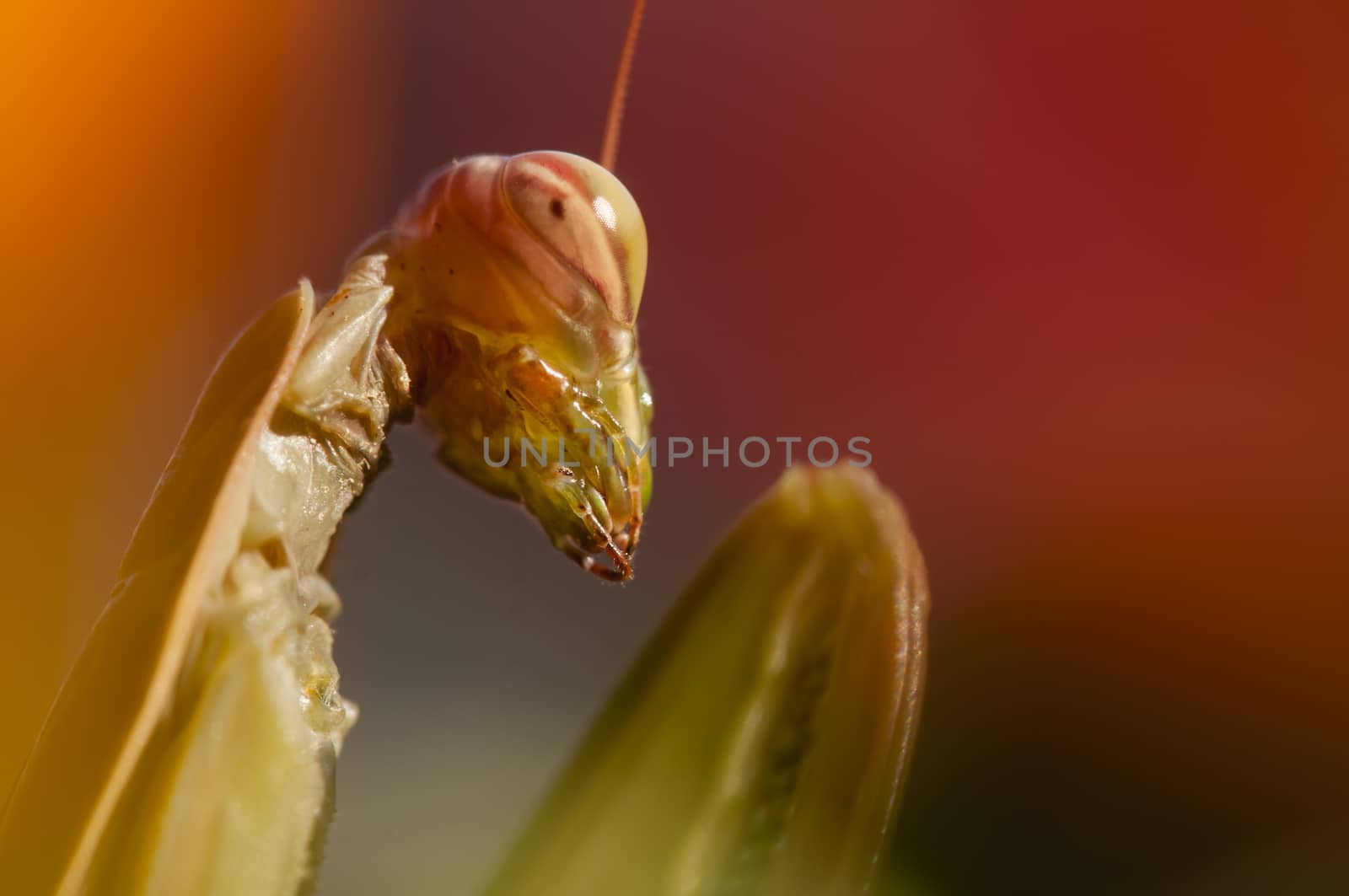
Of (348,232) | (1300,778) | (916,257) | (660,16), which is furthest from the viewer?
(348,232)

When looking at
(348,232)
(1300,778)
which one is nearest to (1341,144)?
(1300,778)

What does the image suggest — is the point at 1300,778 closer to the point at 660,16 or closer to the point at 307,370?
the point at 307,370

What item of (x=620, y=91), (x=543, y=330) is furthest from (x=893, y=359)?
Answer: (x=543, y=330)

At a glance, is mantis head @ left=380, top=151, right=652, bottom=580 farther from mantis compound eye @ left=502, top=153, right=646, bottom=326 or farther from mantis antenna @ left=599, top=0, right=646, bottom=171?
mantis antenna @ left=599, top=0, right=646, bottom=171

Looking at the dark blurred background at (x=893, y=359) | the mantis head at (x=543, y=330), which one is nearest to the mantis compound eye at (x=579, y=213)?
the mantis head at (x=543, y=330)

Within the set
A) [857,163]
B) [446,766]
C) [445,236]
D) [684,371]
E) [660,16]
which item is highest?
[660,16]

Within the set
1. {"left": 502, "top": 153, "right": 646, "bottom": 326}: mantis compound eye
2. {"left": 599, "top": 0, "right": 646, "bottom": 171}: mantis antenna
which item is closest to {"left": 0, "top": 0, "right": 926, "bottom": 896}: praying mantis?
{"left": 502, "top": 153, "right": 646, "bottom": 326}: mantis compound eye

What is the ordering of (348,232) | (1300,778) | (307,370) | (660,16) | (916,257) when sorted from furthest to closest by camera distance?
(348,232) < (660,16) < (916,257) < (1300,778) < (307,370)
